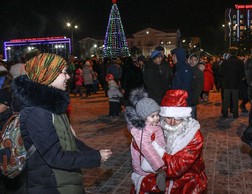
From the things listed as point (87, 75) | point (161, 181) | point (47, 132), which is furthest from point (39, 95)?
point (87, 75)

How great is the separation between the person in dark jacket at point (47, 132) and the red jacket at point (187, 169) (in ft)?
2.37

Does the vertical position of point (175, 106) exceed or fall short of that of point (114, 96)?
it exceeds it

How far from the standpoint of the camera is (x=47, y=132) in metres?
2.24

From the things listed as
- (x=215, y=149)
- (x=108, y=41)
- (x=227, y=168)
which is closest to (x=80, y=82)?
(x=215, y=149)

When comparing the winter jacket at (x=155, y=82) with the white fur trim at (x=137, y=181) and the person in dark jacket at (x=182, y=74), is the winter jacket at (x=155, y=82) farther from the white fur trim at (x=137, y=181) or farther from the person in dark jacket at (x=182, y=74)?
the white fur trim at (x=137, y=181)

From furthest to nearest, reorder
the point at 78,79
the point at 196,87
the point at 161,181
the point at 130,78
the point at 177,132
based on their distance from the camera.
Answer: the point at 78,79 → the point at 130,78 → the point at 196,87 → the point at 177,132 → the point at 161,181

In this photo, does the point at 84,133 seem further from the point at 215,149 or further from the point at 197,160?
the point at 197,160

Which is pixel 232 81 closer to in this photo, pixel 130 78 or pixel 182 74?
pixel 130 78

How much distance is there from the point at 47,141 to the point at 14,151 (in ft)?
0.99

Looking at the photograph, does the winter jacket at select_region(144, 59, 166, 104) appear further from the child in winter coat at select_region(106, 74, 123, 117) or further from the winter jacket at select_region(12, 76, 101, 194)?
the winter jacket at select_region(12, 76, 101, 194)

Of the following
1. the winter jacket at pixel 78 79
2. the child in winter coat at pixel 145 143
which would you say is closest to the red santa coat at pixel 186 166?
the child in winter coat at pixel 145 143

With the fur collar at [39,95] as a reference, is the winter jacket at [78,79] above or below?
above

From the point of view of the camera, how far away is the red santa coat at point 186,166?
9.43 feet

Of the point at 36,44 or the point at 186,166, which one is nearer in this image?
the point at 186,166
